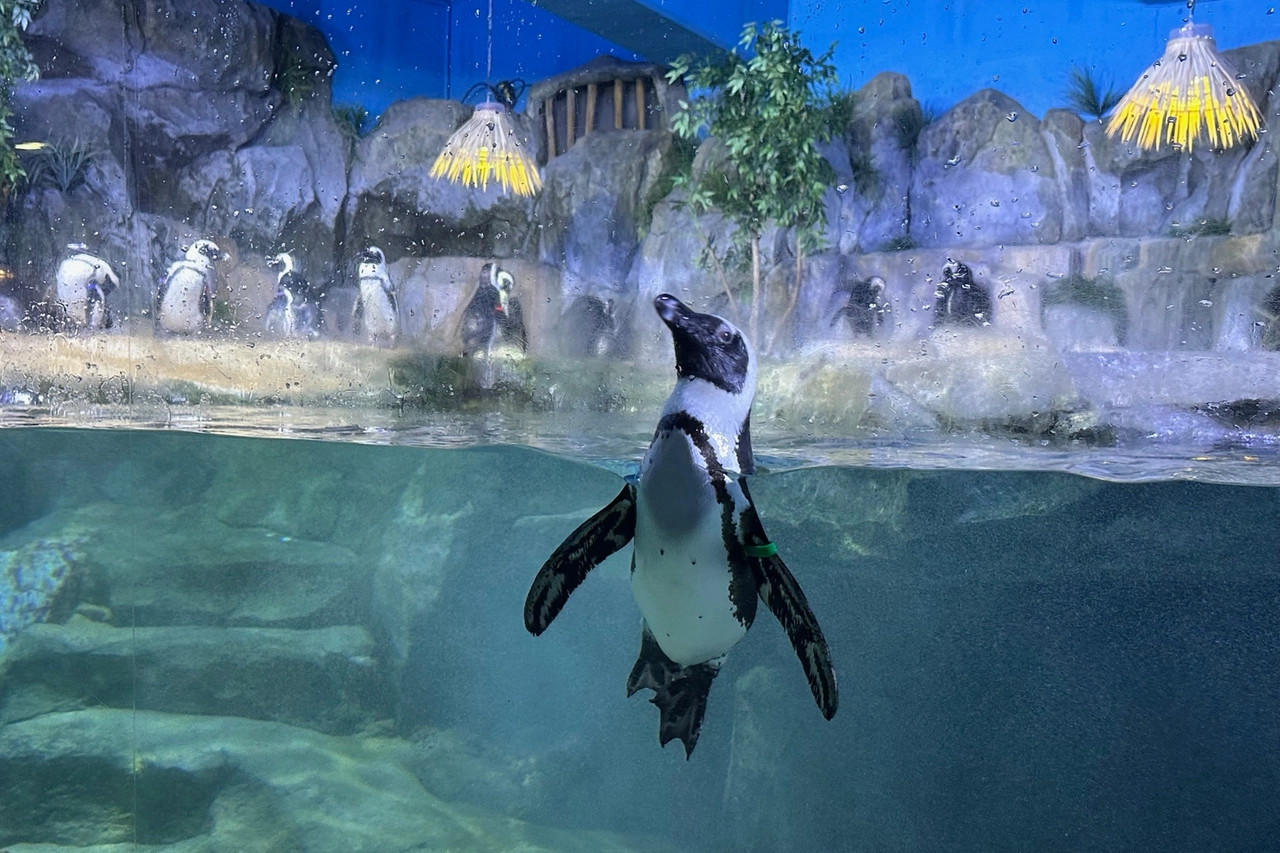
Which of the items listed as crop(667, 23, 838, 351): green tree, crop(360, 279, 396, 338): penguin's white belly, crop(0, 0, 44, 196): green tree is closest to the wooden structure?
crop(667, 23, 838, 351): green tree

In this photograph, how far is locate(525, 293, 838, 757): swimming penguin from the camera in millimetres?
2688

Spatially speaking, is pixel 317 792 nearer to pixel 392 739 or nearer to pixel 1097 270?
pixel 392 739

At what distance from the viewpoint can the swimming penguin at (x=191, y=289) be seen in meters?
5.26

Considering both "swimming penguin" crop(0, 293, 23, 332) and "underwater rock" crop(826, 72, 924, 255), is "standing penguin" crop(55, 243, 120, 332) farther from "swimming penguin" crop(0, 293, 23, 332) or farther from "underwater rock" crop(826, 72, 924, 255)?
"underwater rock" crop(826, 72, 924, 255)

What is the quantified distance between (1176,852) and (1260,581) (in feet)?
5.05

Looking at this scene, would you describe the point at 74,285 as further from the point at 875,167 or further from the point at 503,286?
the point at 875,167

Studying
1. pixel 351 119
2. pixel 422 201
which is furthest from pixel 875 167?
pixel 351 119

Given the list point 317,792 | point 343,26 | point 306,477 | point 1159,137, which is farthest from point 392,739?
point 1159,137

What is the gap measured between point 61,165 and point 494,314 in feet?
9.56

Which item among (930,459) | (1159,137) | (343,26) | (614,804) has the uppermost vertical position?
(343,26)

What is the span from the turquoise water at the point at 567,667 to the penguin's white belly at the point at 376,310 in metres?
1.36

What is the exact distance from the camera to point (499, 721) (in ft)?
20.6

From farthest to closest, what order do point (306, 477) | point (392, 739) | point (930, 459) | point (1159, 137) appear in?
point (306, 477) < point (392, 739) < point (930, 459) < point (1159, 137)

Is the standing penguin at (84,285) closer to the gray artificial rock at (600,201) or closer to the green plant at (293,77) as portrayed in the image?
the green plant at (293,77)
